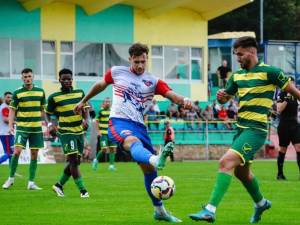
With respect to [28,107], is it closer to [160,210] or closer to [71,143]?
[71,143]

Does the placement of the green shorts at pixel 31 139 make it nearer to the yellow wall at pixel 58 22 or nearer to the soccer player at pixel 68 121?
the soccer player at pixel 68 121

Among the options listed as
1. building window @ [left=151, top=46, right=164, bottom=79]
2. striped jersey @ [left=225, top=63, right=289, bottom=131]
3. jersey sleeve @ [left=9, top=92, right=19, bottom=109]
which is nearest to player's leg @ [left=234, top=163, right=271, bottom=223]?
striped jersey @ [left=225, top=63, right=289, bottom=131]

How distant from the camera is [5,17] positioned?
144ft

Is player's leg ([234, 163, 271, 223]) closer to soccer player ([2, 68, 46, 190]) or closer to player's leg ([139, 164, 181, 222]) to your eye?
player's leg ([139, 164, 181, 222])

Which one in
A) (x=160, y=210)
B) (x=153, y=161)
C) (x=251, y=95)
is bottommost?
(x=160, y=210)

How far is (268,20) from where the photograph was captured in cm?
7512

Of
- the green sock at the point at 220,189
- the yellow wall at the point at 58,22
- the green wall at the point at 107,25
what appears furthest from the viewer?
the green wall at the point at 107,25

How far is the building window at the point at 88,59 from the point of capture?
46.9 meters

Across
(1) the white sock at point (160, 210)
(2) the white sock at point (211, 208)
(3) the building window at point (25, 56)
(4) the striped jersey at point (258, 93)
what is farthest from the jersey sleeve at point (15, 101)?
(3) the building window at point (25, 56)

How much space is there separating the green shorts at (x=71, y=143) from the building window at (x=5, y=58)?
27280 millimetres

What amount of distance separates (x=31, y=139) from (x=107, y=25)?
28.5 meters

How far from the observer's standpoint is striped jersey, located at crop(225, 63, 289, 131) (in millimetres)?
12016

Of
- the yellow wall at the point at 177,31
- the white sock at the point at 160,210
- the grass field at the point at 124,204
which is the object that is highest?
the yellow wall at the point at 177,31

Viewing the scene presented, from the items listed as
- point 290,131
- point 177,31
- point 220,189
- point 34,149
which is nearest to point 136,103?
point 220,189
